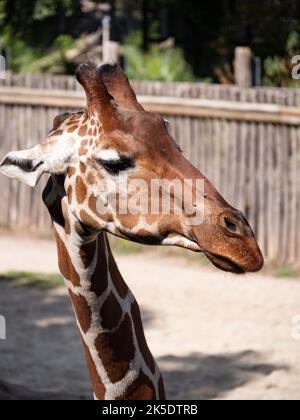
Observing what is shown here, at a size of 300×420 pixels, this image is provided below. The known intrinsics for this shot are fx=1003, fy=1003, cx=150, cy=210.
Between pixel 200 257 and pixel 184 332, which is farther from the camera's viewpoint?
pixel 200 257

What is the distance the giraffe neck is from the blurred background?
7.19ft

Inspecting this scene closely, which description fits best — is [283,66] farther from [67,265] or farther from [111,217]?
[111,217]

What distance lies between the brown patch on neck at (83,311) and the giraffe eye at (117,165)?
618 mm

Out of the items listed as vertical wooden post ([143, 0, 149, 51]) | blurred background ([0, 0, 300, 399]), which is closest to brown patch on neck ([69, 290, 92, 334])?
blurred background ([0, 0, 300, 399])

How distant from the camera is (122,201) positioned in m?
4.10

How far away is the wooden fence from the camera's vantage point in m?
12.3

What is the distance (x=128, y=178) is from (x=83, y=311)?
683 millimetres

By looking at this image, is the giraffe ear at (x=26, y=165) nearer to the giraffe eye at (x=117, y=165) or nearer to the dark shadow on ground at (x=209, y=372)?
the giraffe eye at (x=117, y=165)

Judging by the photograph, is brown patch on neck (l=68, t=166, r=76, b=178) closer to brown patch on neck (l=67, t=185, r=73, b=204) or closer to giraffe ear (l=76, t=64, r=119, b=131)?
brown patch on neck (l=67, t=185, r=73, b=204)

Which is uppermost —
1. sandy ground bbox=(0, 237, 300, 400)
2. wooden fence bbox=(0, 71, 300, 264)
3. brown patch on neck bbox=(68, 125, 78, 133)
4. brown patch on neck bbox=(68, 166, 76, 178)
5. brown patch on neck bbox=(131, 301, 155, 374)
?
brown patch on neck bbox=(68, 125, 78, 133)

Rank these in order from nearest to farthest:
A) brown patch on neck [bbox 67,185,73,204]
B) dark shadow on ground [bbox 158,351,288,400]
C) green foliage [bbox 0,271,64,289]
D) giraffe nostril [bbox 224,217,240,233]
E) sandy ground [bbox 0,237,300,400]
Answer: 1. giraffe nostril [bbox 224,217,240,233]
2. brown patch on neck [bbox 67,185,73,204]
3. dark shadow on ground [bbox 158,351,288,400]
4. sandy ground [bbox 0,237,300,400]
5. green foliage [bbox 0,271,64,289]

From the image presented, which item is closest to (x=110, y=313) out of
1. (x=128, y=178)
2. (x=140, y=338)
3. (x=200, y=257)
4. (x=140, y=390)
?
(x=140, y=338)

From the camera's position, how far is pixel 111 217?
13.6 feet

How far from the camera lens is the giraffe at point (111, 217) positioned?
381 cm
